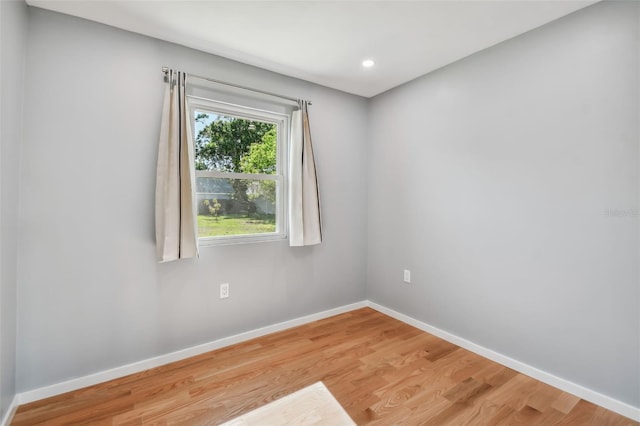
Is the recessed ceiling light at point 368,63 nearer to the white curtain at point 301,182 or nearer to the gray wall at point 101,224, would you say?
the white curtain at point 301,182

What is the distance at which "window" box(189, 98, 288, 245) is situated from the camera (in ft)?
8.08

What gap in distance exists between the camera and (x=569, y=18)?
1894 millimetres

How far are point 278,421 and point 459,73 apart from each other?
2.84 m

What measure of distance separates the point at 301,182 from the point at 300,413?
5.93 ft

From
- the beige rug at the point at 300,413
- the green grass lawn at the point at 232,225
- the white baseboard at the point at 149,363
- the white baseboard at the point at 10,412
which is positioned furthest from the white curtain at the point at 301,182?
the white baseboard at the point at 10,412

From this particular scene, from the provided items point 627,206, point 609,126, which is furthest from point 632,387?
point 609,126

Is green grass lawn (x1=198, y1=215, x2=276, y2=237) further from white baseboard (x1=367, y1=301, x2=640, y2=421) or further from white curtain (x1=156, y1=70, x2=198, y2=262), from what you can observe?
white baseboard (x1=367, y1=301, x2=640, y2=421)

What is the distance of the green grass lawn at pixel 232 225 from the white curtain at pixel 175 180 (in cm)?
22

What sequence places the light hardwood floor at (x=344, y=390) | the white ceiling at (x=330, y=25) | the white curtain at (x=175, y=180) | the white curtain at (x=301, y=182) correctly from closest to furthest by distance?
the light hardwood floor at (x=344, y=390)
the white ceiling at (x=330, y=25)
the white curtain at (x=175, y=180)
the white curtain at (x=301, y=182)

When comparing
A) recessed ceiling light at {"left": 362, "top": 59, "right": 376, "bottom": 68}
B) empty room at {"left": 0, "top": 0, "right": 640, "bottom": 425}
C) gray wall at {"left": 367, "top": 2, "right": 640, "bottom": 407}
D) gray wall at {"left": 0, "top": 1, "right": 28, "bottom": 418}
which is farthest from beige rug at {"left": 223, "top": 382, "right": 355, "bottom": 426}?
recessed ceiling light at {"left": 362, "top": 59, "right": 376, "bottom": 68}

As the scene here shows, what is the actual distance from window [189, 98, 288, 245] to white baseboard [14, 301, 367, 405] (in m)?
0.84

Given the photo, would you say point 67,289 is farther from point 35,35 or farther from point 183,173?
point 35,35

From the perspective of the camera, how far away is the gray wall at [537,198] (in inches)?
67.8

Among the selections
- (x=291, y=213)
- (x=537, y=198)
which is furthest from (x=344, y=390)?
(x=537, y=198)
